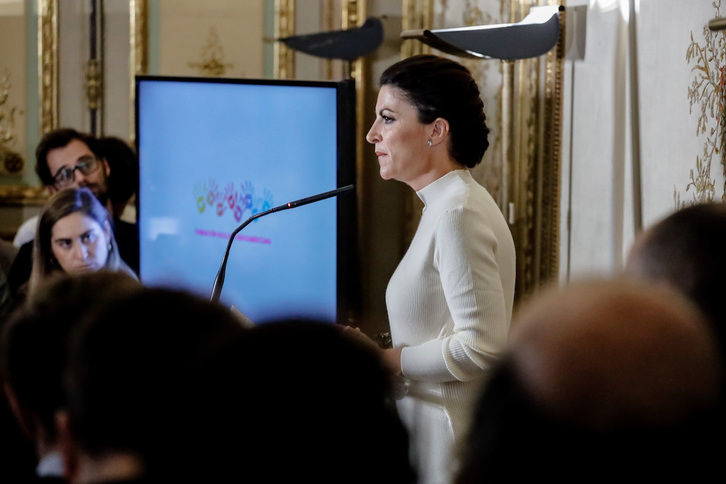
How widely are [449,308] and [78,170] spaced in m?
2.01

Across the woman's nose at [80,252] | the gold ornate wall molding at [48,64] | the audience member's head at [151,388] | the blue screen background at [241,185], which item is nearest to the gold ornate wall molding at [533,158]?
the blue screen background at [241,185]

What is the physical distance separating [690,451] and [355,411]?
19 centimetres

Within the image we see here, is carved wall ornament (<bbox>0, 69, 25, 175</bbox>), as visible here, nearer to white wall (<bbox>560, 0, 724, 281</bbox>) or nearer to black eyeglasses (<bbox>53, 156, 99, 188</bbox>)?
black eyeglasses (<bbox>53, 156, 99, 188</bbox>)

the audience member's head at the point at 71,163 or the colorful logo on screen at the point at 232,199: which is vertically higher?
the audience member's head at the point at 71,163

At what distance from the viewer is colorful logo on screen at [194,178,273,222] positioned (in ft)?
9.90

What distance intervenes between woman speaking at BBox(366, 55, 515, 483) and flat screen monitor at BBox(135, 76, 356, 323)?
0.82m

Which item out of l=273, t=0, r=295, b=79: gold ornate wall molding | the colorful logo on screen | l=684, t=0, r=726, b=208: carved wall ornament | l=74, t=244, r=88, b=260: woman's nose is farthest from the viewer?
l=273, t=0, r=295, b=79: gold ornate wall molding

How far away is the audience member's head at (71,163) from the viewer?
3348 mm

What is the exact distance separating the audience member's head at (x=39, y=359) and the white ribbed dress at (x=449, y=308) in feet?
3.17

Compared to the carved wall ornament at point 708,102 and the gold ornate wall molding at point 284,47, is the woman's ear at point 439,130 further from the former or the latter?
the gold ornate wall molding at point 284,47

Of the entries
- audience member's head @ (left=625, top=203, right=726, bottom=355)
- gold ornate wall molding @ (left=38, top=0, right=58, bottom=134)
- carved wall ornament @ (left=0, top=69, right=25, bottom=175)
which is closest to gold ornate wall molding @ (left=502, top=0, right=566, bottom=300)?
gold ornate wall molding @ (left=38, top=0, right=58, bottom=134)

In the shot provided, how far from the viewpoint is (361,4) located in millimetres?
4367

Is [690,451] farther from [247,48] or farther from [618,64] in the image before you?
[247,48]

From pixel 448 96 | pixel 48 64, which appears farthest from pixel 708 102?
pixel 48 64
